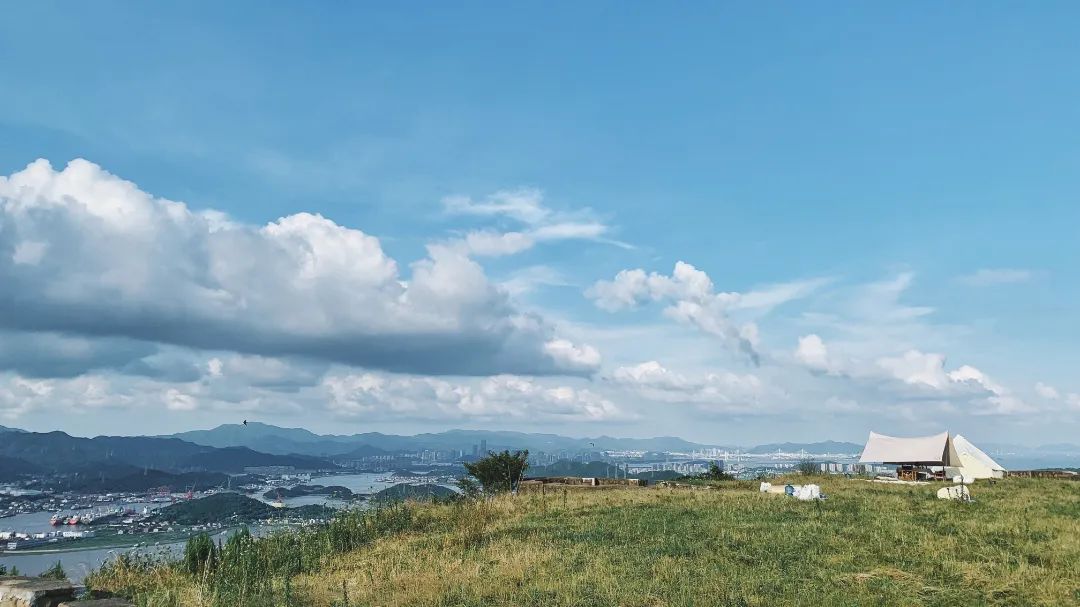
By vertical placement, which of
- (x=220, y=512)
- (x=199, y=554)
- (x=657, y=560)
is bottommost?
(x=220, y=512)

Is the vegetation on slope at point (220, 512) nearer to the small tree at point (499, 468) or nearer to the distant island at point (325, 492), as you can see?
the distant island at point (325, 492)

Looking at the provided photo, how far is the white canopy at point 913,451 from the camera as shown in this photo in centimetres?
5281

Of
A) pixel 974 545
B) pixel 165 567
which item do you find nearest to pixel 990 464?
pixel 974 545

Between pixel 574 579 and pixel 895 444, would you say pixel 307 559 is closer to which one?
pixel 574 579

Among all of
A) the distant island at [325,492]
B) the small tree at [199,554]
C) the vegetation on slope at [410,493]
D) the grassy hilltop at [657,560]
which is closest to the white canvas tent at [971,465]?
the grassy hilltop at [657,560]

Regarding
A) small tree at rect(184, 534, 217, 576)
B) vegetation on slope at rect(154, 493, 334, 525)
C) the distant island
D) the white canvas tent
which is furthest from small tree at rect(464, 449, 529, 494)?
the white canvas tent

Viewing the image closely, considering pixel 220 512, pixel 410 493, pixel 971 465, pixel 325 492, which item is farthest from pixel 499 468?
pixel 971 465

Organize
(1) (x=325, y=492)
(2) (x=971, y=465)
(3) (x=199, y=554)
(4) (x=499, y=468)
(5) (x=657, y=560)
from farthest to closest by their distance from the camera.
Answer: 1. (2) (x=971, y=465)
2. (4) (x=499, y=468)
3. (1) (x=325, y=492)
4. (3) (x=199, y=554)
5. (5) (x=657, y=560)

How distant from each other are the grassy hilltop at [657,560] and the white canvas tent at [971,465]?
28.0m

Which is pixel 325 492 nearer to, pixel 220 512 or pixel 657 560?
pixel 220 512

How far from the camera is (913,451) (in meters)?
55.7

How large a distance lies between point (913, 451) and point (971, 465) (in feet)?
14.2

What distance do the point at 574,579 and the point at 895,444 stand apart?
54771 mm

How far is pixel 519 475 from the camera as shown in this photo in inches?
1805
